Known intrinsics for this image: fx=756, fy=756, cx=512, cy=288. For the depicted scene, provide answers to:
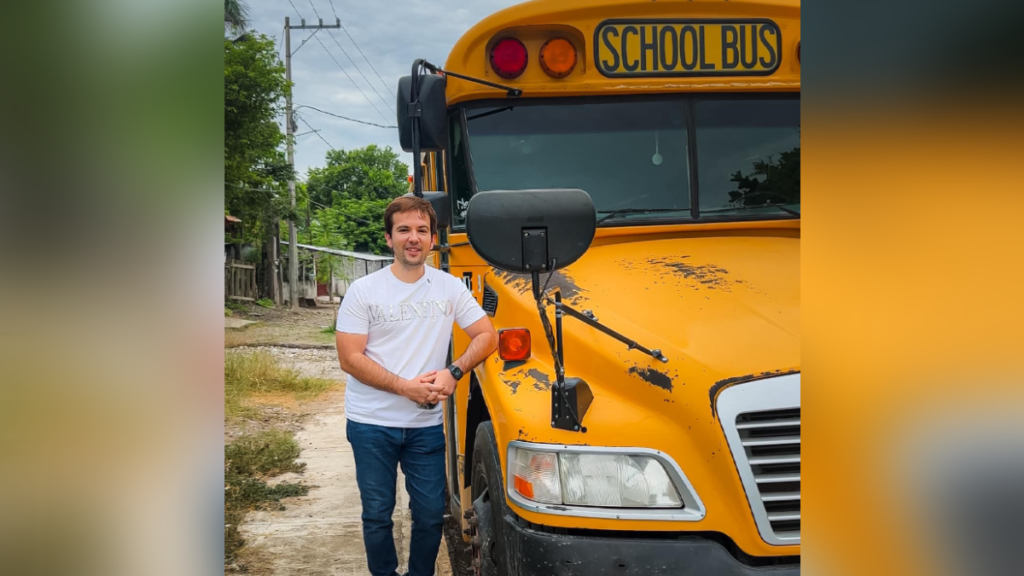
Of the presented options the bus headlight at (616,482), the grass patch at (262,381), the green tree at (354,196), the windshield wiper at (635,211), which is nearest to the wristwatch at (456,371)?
the windshield wiper at (635,211)

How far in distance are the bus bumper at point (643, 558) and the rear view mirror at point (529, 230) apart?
2.50 ft

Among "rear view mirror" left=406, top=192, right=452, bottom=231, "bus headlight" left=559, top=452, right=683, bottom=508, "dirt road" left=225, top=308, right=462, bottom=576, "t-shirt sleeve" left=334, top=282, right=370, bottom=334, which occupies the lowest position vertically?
"dirt road" left=225, top=308, right=462, bottom=576

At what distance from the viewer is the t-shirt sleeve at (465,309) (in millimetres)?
3166

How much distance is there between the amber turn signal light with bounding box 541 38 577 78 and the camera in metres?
3.26

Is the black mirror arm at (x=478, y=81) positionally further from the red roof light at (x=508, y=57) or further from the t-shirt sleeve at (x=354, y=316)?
the t-shirt sleeve at (x=354, y=316)

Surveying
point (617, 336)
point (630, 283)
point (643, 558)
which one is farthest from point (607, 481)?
point (630, 283)

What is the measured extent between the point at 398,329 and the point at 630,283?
100cm

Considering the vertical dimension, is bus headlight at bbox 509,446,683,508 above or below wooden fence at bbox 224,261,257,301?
below

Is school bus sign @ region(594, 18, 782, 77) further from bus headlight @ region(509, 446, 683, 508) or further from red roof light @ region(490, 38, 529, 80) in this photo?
bus headlight @ region(509, 446, 683, 508)

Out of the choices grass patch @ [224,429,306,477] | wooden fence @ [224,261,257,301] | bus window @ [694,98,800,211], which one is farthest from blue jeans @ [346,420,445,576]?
wooden fence @ [224,261,257,301]

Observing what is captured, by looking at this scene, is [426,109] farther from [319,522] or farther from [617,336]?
[319,522]

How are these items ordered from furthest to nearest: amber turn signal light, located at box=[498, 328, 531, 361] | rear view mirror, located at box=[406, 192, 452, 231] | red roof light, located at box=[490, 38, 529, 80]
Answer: rear view mirror, located at box=[406, 192, 452, 231] < red roof light, located at box=[490, 38, 529, 80] < amber turn signal light, located at box=[498, 328, 531, 361]
